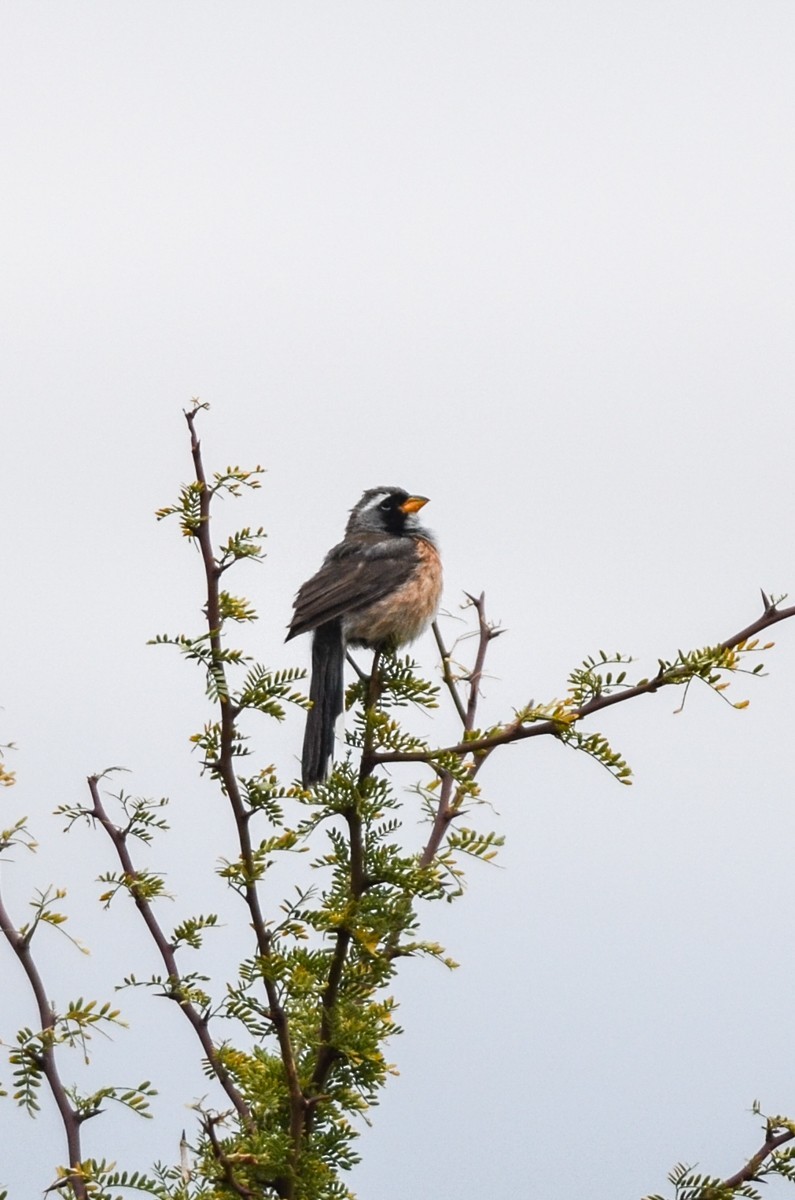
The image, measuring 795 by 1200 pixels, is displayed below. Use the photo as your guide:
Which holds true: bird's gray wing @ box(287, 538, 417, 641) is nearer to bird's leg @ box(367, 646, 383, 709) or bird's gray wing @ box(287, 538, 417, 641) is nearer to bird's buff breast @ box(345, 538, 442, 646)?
bird's buff breast @ box(345, 538, 442, 646)

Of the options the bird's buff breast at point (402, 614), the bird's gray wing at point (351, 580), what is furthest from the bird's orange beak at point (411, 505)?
the bird's buff breast at point (402, 614)

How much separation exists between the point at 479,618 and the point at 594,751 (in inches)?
61.9

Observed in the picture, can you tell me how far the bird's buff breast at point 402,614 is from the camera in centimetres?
627

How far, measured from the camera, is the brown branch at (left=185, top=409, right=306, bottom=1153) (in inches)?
135

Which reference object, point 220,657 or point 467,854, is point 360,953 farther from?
point 220,657

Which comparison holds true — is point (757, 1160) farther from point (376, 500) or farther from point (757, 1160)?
point (376, 500)

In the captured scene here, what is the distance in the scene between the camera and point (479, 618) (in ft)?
16.2

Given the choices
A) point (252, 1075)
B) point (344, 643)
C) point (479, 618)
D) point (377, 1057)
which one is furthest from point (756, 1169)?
point (344, 643)

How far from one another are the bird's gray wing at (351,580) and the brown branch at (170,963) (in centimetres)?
201

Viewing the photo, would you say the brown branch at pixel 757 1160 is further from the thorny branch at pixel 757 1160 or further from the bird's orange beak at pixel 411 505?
the bird's orange beak at pixel 411 505

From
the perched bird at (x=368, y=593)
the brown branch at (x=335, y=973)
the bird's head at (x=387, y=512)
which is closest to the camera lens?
the brown branch at (x=335, y=973)

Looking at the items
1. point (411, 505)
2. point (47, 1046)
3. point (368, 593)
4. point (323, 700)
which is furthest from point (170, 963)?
A: point (411, 505)

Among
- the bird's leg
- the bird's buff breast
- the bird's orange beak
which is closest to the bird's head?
the bird's orange beak

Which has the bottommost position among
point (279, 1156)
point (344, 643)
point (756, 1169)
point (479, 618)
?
point (756, 1169)
